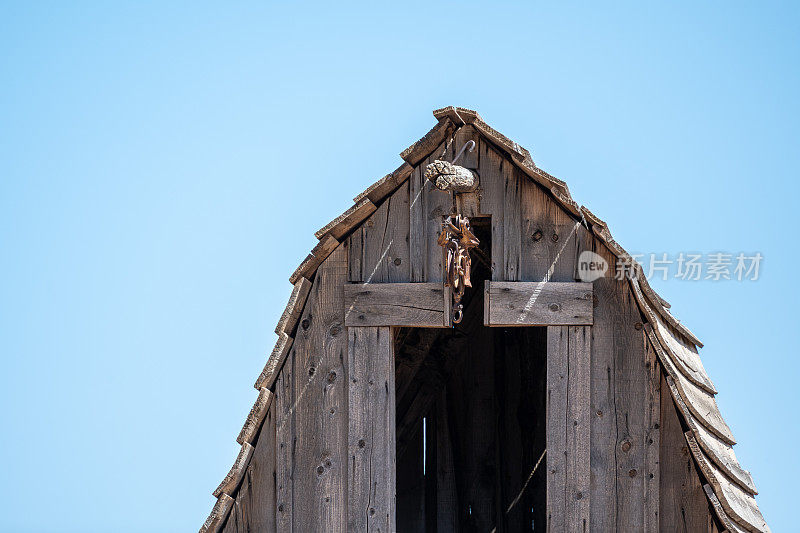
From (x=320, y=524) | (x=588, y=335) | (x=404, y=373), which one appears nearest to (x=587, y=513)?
(x=588, y=335)

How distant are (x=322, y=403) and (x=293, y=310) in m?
0.66

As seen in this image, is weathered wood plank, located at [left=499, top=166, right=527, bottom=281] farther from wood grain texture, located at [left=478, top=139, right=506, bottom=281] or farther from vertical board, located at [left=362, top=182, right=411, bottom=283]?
vertical board, located at [left=362, top=182, right=411, bottom=283]

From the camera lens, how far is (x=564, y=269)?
7.56 m

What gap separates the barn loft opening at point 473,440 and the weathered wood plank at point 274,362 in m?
3.63

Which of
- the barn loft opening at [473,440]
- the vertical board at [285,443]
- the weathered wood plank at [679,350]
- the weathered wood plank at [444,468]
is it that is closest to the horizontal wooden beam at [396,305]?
the vertical board at [285,443]

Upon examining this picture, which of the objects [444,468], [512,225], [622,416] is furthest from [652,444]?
[444,468]

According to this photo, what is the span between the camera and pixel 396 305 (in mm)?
7656

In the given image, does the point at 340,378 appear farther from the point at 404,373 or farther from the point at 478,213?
the point at 404,373

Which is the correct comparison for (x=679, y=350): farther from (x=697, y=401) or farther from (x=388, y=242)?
(x=388, y=242)

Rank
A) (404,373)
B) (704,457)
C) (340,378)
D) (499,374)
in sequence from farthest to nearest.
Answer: (499,374), (404,373), (340,378), (704,457)

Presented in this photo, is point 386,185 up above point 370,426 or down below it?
above

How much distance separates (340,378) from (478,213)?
4.78ft

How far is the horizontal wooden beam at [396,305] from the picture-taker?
7594mm

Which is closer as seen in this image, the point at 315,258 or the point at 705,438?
the point at 705,438
